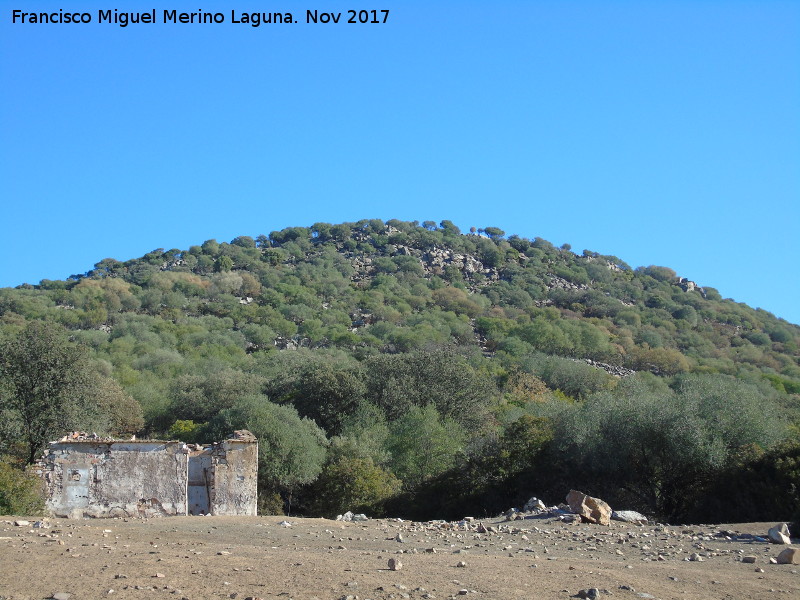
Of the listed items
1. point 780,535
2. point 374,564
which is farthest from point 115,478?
point 780,535

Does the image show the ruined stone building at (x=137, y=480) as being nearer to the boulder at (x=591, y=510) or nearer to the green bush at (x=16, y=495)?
the green bush at (x=16, y=495)

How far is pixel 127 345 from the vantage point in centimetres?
6184

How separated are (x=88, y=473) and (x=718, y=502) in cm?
1611

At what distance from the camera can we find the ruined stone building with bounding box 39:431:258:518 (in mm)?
20609

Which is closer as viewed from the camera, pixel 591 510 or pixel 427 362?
pixel 591 510

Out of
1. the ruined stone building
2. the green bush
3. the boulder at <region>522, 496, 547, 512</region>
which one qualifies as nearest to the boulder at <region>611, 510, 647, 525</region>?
the boulder at <region>522, 496, 547, 512</region>

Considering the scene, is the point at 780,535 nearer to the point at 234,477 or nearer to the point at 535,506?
the point at 535,506

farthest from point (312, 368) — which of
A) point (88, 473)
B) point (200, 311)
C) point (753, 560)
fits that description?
point (200, 311)

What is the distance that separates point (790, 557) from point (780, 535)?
2.85 m

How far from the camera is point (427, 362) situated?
43875 millimetres

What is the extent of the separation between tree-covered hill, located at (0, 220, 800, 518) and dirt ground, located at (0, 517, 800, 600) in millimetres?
9018

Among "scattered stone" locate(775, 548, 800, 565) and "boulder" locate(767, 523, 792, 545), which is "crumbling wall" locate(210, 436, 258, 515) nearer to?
"boulder" locate(767, 523, 792, 545)

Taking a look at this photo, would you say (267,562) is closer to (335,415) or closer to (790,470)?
(790,470)

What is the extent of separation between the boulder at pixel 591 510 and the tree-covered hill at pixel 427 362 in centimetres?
529
